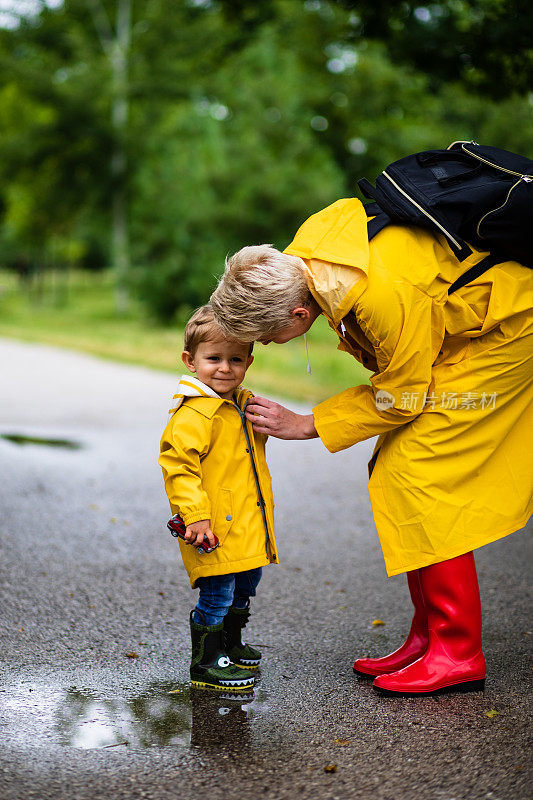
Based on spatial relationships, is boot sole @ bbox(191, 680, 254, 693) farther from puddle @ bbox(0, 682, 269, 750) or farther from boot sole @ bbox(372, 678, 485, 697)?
boot sole @ bbox(372, 678, 485, 697)

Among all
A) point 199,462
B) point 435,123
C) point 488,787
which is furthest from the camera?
point 435,123

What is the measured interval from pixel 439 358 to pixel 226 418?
79cm

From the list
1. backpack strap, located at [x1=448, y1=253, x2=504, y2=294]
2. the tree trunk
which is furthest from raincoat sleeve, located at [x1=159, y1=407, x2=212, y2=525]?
the tree trunk

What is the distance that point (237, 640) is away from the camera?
11.4 feet

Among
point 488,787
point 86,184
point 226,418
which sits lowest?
point 86,184

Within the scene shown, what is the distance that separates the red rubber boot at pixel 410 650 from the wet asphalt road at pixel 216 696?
0.26 ft

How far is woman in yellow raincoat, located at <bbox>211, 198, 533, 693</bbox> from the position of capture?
2912 mm

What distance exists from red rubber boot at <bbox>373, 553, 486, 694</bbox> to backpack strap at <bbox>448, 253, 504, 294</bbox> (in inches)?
37.1

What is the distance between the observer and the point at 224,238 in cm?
2116

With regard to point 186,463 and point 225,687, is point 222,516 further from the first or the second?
point 225,687

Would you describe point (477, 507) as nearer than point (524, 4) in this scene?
Yes

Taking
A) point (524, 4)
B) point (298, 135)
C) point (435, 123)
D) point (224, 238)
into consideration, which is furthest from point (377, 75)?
point (524, 4)

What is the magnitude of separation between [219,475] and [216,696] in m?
0.78

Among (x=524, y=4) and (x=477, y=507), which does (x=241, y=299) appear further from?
(x=524, y=4)
